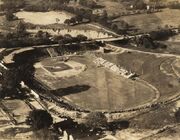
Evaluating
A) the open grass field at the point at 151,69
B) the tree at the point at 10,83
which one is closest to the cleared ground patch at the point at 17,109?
Answer: the tree at the point at 10,83

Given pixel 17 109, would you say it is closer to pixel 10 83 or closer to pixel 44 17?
pixel 10 83

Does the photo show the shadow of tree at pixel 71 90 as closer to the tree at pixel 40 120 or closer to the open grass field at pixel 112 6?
the tree at pixel 40 120

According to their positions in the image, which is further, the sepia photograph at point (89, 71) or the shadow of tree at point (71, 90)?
the shadow of tree at point (71, 90)

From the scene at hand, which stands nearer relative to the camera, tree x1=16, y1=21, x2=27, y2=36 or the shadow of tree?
the shadow of tree

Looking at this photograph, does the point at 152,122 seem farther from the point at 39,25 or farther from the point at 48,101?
the point at 39,25

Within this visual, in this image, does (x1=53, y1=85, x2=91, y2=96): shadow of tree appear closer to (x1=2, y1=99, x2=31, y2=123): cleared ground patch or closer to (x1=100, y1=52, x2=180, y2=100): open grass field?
(x1=2, y1=99, x2=31, y2=123): cleared ground patch

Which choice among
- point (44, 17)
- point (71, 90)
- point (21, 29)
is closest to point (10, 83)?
point (71, 90)

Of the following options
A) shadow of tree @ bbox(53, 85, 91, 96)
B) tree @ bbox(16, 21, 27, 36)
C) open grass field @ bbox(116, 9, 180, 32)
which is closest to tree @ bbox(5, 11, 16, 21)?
tree @ bbox(16, 21, 27, 36)
